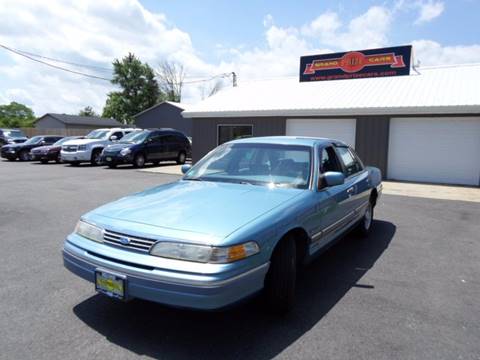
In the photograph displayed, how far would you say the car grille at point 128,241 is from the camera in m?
2.72

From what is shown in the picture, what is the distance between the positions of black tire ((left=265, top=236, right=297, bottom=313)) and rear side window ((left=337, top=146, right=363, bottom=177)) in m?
2.02

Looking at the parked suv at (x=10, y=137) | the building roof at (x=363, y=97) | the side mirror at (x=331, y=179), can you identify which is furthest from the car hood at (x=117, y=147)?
the side mirror at (x=331, y=179)

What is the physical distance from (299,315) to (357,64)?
16.6 meters

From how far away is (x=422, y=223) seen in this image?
22.6 ft

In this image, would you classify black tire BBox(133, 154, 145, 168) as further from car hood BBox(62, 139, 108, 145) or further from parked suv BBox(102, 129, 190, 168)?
car hood BBox(62, 139, 108, 145)

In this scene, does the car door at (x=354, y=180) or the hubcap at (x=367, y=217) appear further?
the hubcap at (x=367, y=217)

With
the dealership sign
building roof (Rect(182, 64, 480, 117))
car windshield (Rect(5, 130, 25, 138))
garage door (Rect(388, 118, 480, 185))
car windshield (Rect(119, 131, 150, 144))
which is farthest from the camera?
car windshield (Rect(5, 130, 25, 138))

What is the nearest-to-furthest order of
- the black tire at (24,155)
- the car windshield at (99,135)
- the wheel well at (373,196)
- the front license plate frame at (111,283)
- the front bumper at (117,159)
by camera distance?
the front license plate frame at (111,283)
the wheel well at (373,196)
the front bumper at (117,159)
the car windshield at (99,135)
the black tire at (24,155)

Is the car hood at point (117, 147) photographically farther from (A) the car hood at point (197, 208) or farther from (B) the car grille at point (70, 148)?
(A) the car hood at point (197, 208)

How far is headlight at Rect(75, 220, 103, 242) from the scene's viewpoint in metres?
3.01

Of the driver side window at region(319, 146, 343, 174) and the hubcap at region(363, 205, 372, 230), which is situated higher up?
the driver side window at region(319, 146, 343, 174)

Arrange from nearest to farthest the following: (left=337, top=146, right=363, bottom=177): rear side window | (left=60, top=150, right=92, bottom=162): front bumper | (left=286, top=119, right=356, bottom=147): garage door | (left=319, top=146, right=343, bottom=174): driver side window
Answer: (left=319, top=146, right=343, bottom=174): driver side window < (left=337, top=146, right=363, bottom=177): rear side window < (left=286, top=119, right=356, bottom=147): garage door < (left=60, top=150, right=92, bottom=162): front bumper

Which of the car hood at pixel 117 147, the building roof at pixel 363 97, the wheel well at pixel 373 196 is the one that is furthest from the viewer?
the car hood at pixel 117 147

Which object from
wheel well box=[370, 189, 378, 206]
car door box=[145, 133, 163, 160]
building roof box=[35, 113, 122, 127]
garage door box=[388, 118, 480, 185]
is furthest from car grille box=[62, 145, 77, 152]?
building roof box=[35, 113, 122, 127]
